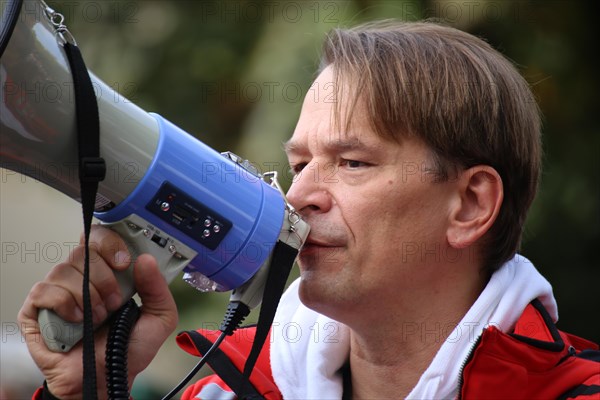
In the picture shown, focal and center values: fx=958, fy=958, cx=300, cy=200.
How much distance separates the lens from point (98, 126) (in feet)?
7.07

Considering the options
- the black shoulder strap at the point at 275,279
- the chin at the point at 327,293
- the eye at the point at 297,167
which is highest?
the eye at the point at 297,167

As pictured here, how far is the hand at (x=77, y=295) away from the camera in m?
2.20

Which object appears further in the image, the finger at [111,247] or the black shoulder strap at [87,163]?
the finger at [111,247]

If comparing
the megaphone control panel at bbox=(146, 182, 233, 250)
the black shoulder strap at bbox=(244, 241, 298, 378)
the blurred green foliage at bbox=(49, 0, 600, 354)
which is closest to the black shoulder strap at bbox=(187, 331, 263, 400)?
the black shoulder strap at bbox=(244, 241, 298, 378)

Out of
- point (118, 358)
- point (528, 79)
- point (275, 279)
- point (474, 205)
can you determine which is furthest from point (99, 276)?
point (528, 79)

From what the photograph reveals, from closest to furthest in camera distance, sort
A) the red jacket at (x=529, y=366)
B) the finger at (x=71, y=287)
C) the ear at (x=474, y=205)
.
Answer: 1. the finger at (x=71, y=287)
2. the red jacket at (x=529, y=366)
3. the ear at (x=474, y=205)

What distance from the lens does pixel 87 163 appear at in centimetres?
212

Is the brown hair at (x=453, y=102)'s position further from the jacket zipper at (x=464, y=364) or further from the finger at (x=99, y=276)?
the finger at (x=99, y=276)

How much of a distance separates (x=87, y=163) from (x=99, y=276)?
27 cm

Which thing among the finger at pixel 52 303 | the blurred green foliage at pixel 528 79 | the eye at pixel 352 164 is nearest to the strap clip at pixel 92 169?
the finger at pixel 52 303

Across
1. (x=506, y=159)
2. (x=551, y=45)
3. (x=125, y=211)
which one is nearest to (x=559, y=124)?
(x=551, y=45)

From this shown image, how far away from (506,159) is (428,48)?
0.40 m

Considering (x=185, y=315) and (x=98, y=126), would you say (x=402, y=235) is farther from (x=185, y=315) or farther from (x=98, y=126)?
(x=185, y=315)

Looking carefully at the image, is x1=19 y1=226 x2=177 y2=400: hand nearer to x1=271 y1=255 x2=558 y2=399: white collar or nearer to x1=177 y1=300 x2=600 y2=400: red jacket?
x1=271 y1=255 x2=558 y2=399: white collar
